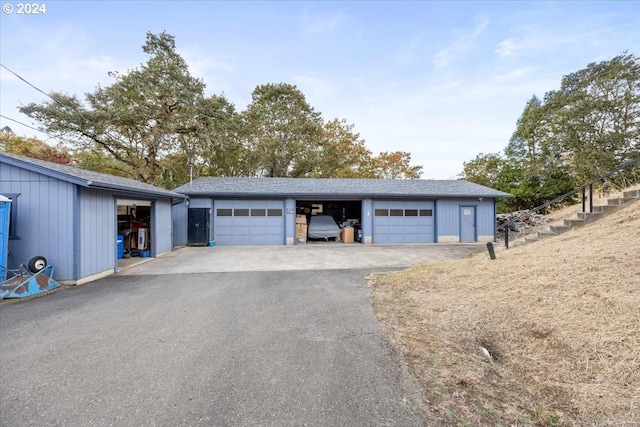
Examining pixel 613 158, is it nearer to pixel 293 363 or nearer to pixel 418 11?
pixel 418 11

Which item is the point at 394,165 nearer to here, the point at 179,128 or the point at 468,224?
the point at 468,224

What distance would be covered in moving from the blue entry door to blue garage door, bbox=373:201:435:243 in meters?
1.53

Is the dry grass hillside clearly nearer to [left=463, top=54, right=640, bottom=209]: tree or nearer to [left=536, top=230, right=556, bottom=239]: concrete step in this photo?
[left=536, top=230, right=556, bottom=239]: concrete step

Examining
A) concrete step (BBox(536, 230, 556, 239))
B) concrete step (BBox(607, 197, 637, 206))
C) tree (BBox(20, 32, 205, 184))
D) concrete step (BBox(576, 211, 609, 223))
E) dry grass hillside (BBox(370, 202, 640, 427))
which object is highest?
tree (BBox(20, 32, 205, 184))

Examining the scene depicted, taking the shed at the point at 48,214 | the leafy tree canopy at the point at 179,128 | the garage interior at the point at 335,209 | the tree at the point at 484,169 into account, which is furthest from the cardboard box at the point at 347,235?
the tree at the point at 484,169

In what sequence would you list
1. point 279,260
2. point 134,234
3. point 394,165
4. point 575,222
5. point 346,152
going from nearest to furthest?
point 575,222 < point 279,260 < point 134,234 < point 346,152 < point 394,165

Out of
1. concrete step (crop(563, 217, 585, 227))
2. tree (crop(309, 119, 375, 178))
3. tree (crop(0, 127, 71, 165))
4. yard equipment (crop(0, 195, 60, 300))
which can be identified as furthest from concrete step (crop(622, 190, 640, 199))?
A: tree (crop(0, 127, 71, 165))

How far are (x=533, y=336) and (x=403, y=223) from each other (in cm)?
1098

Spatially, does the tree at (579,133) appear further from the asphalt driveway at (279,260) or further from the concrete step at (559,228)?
the asphalt driveway at (279,260)

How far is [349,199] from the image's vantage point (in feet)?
44.9

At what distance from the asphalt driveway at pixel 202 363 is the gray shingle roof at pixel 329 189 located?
803cm

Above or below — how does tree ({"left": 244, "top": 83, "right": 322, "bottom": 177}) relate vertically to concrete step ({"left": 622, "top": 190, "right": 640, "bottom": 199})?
above

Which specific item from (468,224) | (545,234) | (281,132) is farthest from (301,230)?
(281,132)

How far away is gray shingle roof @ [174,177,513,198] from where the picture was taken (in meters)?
12.8
